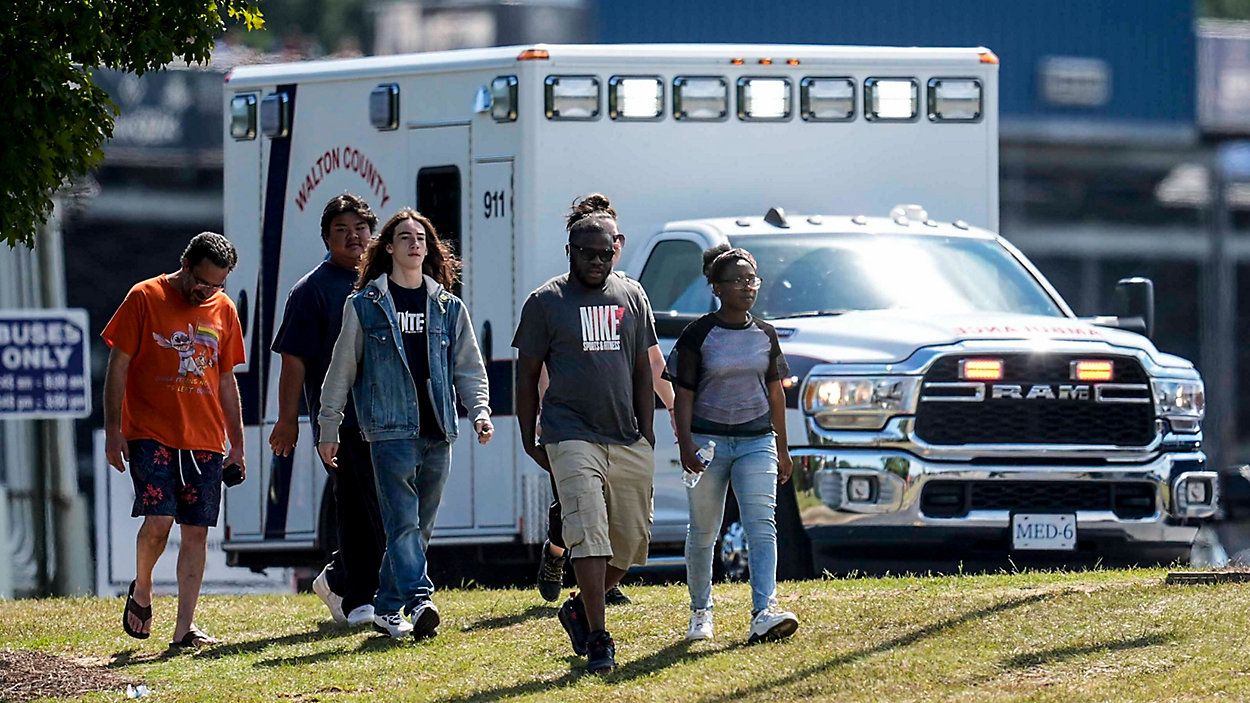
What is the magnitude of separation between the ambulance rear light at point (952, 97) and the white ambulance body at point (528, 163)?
0.01 meters

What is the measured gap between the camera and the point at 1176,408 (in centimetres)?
1199

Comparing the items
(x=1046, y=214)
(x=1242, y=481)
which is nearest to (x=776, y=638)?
(x=1242, y=481)

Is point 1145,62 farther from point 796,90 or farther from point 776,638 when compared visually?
point 776,638

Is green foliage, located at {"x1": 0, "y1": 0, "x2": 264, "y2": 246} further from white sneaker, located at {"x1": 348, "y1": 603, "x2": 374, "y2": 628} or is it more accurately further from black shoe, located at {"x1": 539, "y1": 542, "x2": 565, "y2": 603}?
black shoe, located at {"x1": 539, "y1": 542, "x2": 565, "y2": 603}

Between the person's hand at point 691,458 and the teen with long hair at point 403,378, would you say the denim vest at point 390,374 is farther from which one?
the person's hand at point 691,458

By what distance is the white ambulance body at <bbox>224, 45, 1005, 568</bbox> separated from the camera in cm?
1309

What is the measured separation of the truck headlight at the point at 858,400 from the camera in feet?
38.0

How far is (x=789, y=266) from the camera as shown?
12703 mm

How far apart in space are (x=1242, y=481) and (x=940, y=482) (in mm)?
4998

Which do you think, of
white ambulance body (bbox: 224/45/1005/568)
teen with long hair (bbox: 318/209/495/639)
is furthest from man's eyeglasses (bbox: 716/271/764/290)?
white ambulance body (bbox: 224/45/1005/568)

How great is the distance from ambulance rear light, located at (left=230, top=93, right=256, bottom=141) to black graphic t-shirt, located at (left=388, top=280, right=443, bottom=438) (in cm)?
472

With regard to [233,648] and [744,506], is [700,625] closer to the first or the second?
[744,506]

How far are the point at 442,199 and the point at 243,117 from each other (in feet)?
5.48

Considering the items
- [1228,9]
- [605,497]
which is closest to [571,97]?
[605,497]
